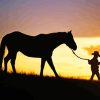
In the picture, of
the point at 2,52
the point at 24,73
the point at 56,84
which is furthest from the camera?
the point at 2,52

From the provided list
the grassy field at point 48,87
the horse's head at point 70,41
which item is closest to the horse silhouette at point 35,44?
the horse's head at point 70,41

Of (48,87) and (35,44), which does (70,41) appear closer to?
(35,44)

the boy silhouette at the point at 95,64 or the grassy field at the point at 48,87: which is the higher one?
the boy silhouette at the point at 95,64

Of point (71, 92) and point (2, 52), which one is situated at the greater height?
point (2, 52)

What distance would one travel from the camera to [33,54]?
65.5 feet

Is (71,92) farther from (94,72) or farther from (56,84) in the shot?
(94,72)

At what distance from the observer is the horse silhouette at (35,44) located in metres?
19.4

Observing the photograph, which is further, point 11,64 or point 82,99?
point 11,64

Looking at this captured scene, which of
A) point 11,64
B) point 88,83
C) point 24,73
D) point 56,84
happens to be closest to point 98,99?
point 56,84

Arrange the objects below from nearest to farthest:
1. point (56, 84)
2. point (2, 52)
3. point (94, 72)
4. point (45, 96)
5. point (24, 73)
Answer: point (45, 96), point (56, 84), point (24, 73), point (2, 52), point (94, 72)

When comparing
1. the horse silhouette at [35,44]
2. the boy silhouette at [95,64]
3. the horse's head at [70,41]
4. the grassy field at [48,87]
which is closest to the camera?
the grassy field at [48,87]

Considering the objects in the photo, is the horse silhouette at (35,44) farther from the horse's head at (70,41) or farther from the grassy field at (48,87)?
the grassy field at (48,87)

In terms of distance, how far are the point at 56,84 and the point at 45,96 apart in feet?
5.31

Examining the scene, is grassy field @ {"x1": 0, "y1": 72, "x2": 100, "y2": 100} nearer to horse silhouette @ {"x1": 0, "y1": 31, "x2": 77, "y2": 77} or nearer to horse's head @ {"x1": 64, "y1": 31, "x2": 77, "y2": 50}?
horse silhouette @ {"x1": 0, "y1": 31, "x2": 77, "y2": 77}
